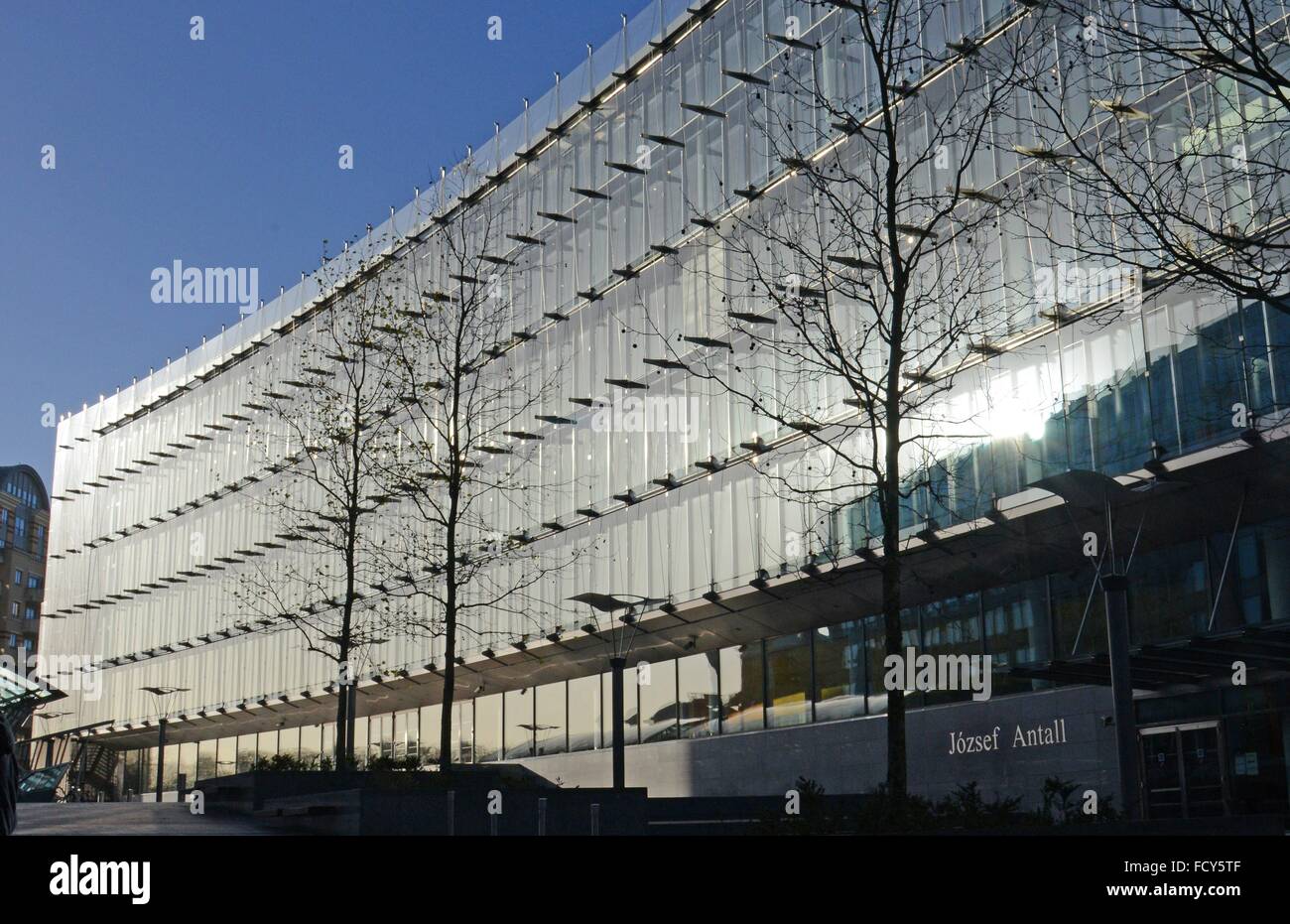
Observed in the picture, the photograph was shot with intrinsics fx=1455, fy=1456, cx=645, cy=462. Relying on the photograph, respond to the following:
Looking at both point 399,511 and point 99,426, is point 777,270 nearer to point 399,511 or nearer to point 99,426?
point 399,511

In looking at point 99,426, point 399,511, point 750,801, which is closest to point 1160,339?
point 750,801

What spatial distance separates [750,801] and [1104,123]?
15.0 m

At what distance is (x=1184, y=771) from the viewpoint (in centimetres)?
2556

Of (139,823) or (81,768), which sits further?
(81,768)

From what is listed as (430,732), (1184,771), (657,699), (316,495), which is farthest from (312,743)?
(1184,771)

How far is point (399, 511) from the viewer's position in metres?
49.6

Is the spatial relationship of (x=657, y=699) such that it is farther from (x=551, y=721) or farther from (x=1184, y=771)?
(x=1184, y=771)

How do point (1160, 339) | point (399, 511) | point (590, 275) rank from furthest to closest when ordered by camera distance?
1. point (399, 511)
2. point (590, 275)
3. point (1160, 339)

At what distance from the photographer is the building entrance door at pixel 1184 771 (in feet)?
82.0

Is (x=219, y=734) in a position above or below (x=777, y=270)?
below

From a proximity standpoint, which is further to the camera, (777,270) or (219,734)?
(219,734)

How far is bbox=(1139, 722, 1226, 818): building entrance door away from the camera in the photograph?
82.0ft

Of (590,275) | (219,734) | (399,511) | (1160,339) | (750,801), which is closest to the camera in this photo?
(1160,339)
